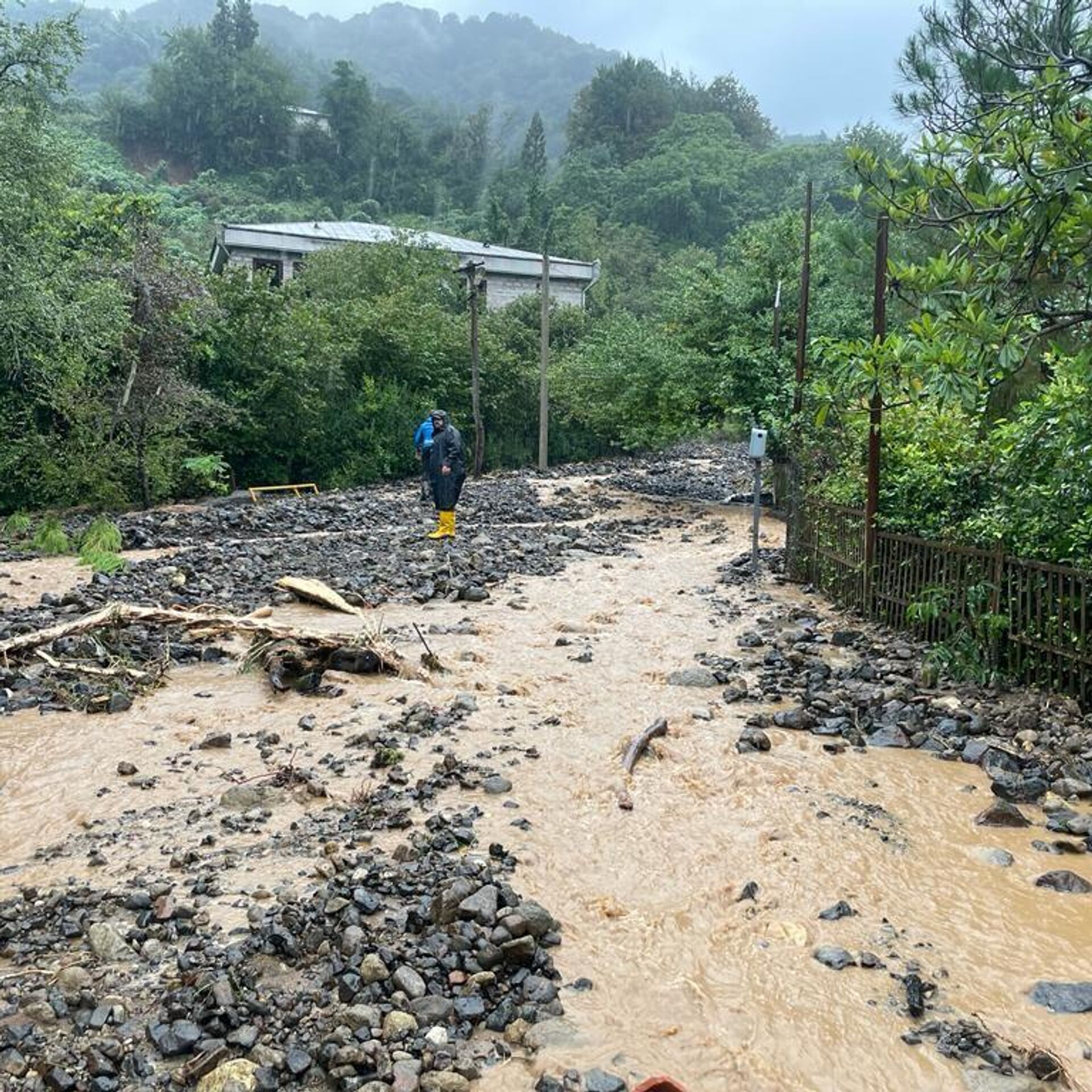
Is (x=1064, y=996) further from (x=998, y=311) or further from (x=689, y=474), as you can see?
(x=689, y=474)

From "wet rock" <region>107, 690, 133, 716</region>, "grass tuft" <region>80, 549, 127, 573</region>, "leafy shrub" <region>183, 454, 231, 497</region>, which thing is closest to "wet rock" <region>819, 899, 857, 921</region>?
"wet rock" <region>107, 690, 133, 716</region>

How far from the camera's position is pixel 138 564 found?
38.7ft

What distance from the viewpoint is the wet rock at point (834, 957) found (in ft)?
12.2

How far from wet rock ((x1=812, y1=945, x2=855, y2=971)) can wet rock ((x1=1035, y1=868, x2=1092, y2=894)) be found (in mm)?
1268

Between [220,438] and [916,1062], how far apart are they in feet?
69.2

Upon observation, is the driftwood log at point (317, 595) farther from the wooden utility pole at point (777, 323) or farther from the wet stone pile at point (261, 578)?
the wooden utility pole at point (777, 323)

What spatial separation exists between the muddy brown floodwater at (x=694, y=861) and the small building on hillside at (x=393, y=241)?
1109 inches

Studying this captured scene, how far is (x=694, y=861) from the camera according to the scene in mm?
4723

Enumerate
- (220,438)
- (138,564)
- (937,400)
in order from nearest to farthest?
(937,400)
(138,564)
(220,438)

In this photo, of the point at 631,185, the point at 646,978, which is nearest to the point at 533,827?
the point at 646,978

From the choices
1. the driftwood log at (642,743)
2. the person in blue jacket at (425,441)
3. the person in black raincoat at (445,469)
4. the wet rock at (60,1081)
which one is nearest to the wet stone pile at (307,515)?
the person in blue jacket at (425,441)

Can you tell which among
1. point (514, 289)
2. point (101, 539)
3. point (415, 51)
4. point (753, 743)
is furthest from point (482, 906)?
point (415, 51)

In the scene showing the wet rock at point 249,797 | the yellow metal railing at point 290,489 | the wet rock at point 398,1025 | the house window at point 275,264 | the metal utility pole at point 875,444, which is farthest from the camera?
the house window at point 275,264

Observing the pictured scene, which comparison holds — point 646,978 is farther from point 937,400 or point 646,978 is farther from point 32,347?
point 32,347
